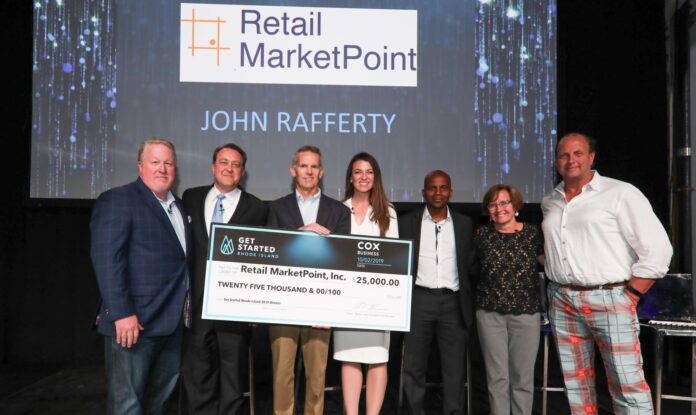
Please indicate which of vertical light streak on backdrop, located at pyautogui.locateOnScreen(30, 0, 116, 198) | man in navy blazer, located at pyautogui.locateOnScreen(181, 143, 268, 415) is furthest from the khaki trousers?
vertical light streak on backdrop, located at pyautogui.locateOnScreen(30, 0, 116, 198)

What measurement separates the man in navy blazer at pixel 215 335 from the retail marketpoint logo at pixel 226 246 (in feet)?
0.90

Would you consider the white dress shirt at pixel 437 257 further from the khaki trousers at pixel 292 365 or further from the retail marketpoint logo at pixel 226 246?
the retail marketpoint logo at pixel 226 246

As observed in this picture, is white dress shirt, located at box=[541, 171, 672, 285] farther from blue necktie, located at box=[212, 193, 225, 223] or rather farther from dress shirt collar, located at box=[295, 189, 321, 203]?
blue necktie, located at box=[212, 193, 225, 223]

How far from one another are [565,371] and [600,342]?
0.78ft

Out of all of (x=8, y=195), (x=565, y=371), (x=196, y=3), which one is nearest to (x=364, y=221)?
(x=565, y=371)

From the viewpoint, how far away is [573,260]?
2.55 meters

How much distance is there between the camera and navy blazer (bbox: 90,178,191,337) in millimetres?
2084

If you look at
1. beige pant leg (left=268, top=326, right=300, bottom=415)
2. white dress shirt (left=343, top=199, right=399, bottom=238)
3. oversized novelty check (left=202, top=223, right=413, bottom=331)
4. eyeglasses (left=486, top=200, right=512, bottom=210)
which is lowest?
beige pant leg (left=268, top=326, right=300, bottom=415)

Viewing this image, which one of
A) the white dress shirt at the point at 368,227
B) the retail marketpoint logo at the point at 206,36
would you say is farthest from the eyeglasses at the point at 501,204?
the retail marketpoint logo at the point at 206,36

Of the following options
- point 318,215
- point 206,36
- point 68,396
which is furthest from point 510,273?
point 68,396

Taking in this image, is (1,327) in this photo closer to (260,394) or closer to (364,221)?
(260,394)

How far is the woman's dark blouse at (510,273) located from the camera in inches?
107

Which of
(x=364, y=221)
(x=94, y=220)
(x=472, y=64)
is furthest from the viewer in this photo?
(x=472, y=64)

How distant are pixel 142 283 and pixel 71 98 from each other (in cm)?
228
